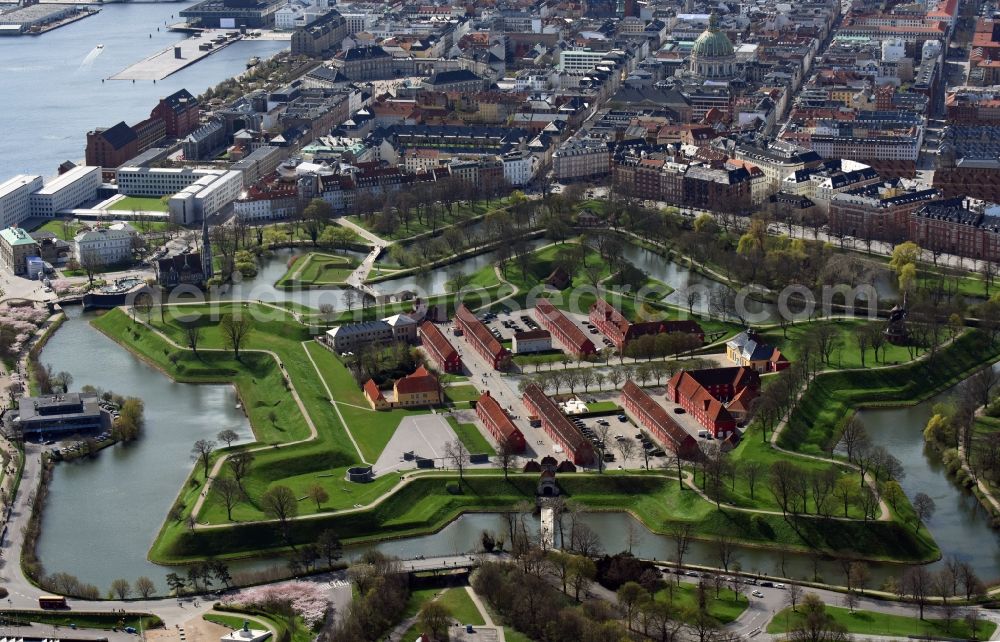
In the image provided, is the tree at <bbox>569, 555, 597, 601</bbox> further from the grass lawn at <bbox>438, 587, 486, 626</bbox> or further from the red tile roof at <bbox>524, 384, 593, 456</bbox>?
the red tile roof at <bbox>524, 384, 593, 456</bbox>

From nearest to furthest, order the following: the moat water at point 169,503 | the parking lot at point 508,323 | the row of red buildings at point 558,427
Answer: the moat water at point 169,503, the row of red buildings at point 558,427, the parking lot at point 508,323

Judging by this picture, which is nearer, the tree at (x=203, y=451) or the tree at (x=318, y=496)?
the tree at (x=318, y=496)

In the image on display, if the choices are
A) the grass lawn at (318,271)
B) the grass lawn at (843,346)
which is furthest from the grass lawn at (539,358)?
the grass lawn at (318,271)

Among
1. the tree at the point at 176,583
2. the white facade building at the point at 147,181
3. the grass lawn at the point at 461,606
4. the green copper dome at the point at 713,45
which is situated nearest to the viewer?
the grass lawn at the point at 461,606

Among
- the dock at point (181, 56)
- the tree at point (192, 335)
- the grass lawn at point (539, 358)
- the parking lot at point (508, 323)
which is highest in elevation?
the tree at point (192, 335)

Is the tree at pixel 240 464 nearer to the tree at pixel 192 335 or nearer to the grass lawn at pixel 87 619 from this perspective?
the grass lawn at pixel 87 619

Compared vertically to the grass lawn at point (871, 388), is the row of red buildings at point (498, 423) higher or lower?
→ higher

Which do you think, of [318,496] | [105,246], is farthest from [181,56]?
[318,496]
